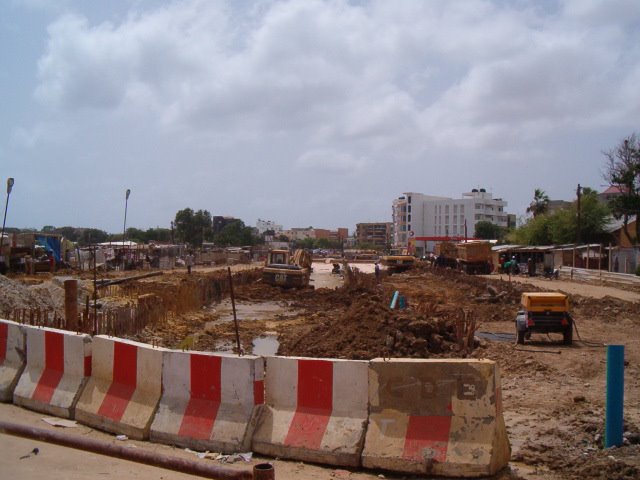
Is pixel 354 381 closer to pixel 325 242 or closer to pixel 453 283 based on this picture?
pixel 453 283

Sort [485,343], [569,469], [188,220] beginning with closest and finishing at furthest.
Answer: [569,469]
[485,343]
[188,220]

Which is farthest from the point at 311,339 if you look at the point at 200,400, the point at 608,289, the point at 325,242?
the point at 325,242

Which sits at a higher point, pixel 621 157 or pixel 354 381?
pixel 621 157

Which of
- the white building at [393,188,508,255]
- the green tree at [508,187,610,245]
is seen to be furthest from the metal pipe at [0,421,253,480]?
the white building at [393,188,508,255]

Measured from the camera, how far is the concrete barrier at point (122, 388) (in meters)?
6.30

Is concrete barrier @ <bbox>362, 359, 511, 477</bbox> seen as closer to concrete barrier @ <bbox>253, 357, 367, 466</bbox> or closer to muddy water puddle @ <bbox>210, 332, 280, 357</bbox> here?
concrete barrier @ <bbox>253, 357, 367, 466</bbox>

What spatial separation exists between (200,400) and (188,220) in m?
108

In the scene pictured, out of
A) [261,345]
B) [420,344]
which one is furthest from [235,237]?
[420,344]

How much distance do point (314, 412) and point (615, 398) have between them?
288 cm

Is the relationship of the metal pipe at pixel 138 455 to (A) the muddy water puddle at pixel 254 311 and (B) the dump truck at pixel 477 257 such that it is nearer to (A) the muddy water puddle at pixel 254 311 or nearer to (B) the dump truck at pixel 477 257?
(A) the muddy water puddle at pixel 254 311

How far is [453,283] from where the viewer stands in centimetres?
3981

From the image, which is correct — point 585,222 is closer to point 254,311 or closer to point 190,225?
point 254,311

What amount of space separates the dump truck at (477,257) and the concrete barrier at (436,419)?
47.5m

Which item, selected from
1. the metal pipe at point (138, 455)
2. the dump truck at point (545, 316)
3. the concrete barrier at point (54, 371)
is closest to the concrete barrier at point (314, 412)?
the metal pipe at point (138, 455)
